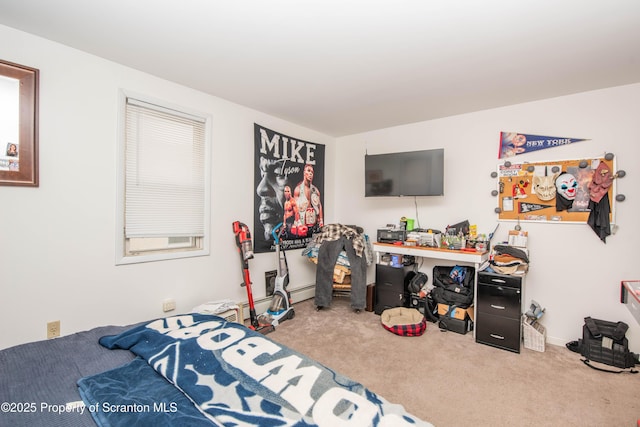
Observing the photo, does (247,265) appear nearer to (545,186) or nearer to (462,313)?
(462,313)

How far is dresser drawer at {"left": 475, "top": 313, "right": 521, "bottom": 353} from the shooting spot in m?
2.65

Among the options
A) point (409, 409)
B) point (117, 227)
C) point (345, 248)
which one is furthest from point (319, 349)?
point (117, 227)

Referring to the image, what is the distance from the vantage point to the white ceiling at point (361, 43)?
1.69 metres

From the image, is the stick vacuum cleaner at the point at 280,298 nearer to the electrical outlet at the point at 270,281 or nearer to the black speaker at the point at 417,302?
the electrical outlet at the point at 270,281

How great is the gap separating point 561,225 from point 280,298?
10.0 ft

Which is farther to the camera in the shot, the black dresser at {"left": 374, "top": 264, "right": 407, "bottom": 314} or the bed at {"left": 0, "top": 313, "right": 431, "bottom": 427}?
the black dresser at {"left": 374, "top": 264, "right": 407, "bottom": 314}

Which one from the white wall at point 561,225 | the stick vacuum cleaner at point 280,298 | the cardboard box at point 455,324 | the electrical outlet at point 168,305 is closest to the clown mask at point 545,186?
the white wall at point 561,225

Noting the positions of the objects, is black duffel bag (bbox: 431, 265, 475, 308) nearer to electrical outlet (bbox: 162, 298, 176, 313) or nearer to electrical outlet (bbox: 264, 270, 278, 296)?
electrical outlet (bbox: 264, 270, 278, 296)

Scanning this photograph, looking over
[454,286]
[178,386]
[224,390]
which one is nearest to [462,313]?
[454,286]

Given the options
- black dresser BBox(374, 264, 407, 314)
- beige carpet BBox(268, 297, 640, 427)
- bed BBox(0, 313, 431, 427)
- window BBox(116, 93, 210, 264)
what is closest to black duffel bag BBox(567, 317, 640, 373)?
beige carpet BBox(268, 297, 640, 427)

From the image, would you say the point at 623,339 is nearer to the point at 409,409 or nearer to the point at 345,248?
the point at 409,409

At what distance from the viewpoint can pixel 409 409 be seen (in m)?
1.88

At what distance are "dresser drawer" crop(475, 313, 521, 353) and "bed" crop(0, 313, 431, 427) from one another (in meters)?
2.23

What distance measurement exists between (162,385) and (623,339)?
3.43m
